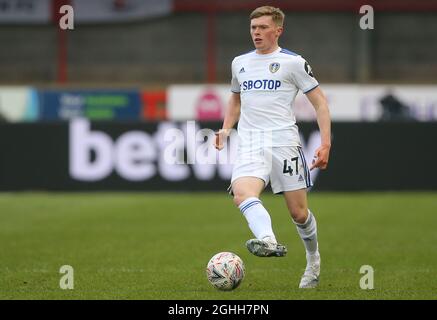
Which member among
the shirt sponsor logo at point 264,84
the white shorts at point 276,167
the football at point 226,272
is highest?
the shirt sponsor logo at point 264,84

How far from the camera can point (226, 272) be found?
26.7 feet

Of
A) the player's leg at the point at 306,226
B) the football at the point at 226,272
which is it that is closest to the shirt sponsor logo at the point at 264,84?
the player's leg at the point at 306,226

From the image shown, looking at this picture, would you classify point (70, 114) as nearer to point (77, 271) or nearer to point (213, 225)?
point (213, 225)

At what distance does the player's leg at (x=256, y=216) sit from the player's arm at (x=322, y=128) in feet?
1.53

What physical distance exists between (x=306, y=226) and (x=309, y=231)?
0.07 metres

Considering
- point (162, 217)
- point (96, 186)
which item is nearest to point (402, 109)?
point (96, 186)

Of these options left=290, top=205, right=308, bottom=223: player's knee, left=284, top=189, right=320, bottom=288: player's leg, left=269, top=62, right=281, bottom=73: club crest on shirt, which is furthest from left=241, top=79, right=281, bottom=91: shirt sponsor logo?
left=290, top=205, right=308, bottom=223: player's knee

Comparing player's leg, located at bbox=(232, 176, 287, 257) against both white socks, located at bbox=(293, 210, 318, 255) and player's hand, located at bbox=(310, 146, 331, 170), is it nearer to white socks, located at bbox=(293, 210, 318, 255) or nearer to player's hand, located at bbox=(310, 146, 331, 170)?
player's hand, located at bbox=(310, 146, 331, 170)

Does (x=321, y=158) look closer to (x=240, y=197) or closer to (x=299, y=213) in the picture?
(x=299, y=213)

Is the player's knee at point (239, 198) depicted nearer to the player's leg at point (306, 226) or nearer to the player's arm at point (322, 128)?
the player's leg at point (306, 226)

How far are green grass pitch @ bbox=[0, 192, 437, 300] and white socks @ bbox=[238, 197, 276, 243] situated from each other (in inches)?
19.3

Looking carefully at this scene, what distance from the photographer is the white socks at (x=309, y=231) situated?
8.51 meters

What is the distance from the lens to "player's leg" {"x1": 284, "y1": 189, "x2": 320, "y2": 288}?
8.33 metres
